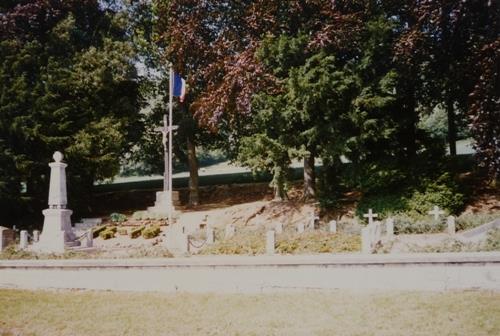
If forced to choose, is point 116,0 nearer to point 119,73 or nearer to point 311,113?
point 119,73

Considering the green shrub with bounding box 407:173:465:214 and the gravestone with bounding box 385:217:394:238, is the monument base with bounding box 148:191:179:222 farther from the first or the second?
the green shrub with bounding box 407:173:465:214

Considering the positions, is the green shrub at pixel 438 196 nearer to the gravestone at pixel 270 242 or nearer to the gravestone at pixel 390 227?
the gravestone at pixel 390 227

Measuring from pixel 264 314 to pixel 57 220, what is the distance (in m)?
10.7

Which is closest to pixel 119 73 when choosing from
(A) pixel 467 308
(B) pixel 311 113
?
(B) pixel 311 113

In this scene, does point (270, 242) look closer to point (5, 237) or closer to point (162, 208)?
point (5, 237)

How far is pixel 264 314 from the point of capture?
26.0 ft

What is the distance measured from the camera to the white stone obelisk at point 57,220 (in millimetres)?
15625

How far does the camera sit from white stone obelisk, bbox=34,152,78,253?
51.3ft

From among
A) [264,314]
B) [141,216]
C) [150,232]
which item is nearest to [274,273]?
[264,314]

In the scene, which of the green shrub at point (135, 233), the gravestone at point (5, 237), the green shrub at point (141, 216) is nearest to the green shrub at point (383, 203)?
the green shrub at point (135, 233)

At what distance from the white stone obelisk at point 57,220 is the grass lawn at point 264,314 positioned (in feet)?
19.6

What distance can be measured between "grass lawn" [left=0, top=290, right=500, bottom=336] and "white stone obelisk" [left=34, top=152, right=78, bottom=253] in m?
5.97

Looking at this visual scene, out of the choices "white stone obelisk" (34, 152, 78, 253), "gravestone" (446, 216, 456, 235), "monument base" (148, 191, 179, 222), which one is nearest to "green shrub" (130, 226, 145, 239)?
"monument base" (148, 191, 179, 222)

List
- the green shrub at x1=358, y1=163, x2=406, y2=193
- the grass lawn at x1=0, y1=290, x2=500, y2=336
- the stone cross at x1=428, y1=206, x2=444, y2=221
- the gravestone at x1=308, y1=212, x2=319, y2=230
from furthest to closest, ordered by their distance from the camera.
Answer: the green shrub at x1=358, y1=163, x2=406, y2=193, the gravestone at x1=308, y1=212, x2=319, y2=230, the stone cross at x1=428, y1=206, x2=444, y2=221, the grass lawn at x1=0, y1=290, x2=500, y2=336
